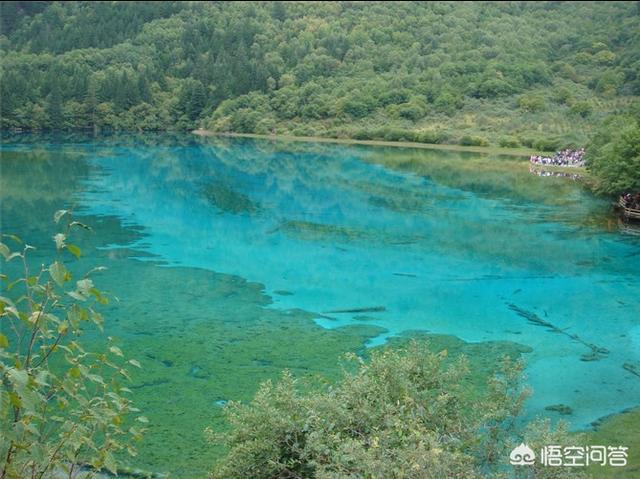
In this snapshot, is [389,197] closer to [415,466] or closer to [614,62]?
[415,466]

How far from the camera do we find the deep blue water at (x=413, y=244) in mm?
17453

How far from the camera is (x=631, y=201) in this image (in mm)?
33656

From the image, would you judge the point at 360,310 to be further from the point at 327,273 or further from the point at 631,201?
the point at 631,201

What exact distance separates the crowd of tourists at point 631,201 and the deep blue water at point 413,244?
40.5 inches

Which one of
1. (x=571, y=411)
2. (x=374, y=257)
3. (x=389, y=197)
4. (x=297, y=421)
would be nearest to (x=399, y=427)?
(x=297, y=421)

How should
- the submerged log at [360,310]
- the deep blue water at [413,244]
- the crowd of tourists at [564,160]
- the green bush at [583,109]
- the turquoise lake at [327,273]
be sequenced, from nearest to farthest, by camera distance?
the turquoise lake at [327,273] → the deep blue water at [413,244] → the submerged log at [360,310] → the crowd of tourists at [564,160] → the green bush at [583,109]

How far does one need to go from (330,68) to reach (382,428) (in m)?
110

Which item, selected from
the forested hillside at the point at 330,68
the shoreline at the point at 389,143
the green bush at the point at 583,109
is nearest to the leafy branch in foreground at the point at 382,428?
the shoreline at the point at 389,143

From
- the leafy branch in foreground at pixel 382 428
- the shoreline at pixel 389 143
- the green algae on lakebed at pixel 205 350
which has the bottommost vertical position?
the shoreline at pixel 389 143

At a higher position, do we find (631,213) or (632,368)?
(632,368)

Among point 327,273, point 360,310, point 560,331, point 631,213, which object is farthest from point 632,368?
point 631,213

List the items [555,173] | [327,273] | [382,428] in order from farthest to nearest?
1. [555,173]
2. [327,273]
3. [382,428]

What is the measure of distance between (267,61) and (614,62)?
2099 inches

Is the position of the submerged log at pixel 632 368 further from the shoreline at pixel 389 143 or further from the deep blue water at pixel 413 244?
the shoreline at pixel 389 143
